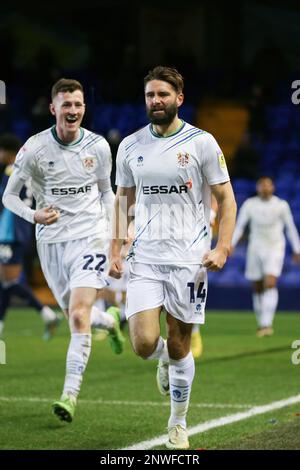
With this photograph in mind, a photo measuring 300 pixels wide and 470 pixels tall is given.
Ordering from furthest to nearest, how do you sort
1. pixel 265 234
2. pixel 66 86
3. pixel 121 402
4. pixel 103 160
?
pixel 265 234
pixel 121 402
pixel 103 160
pixel 66 86

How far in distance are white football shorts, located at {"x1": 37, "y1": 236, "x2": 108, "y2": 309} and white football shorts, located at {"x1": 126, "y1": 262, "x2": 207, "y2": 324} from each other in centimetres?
127

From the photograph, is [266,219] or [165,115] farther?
[266,219]

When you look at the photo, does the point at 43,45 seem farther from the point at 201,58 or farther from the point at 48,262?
the point at 48,262

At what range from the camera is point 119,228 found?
22.6 ft

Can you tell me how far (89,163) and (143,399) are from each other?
2008mm

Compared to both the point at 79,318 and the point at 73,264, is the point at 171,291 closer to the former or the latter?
the point at 79,318

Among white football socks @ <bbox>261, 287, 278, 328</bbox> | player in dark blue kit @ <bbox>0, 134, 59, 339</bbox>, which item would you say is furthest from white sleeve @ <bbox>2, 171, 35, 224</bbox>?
white football socks @ <bbox>261, 287, 278, 328</bbox>

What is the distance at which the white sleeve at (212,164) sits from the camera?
6539mm

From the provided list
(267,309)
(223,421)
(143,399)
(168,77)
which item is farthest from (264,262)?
(168,77)

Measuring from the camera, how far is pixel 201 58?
26594mm

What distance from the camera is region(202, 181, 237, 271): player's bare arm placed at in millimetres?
6324

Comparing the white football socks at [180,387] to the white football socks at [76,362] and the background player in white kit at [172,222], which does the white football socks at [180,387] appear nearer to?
the background player in white kit at [172,222]

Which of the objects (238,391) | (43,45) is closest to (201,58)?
(43,45)

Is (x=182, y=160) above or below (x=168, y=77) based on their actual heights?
below
